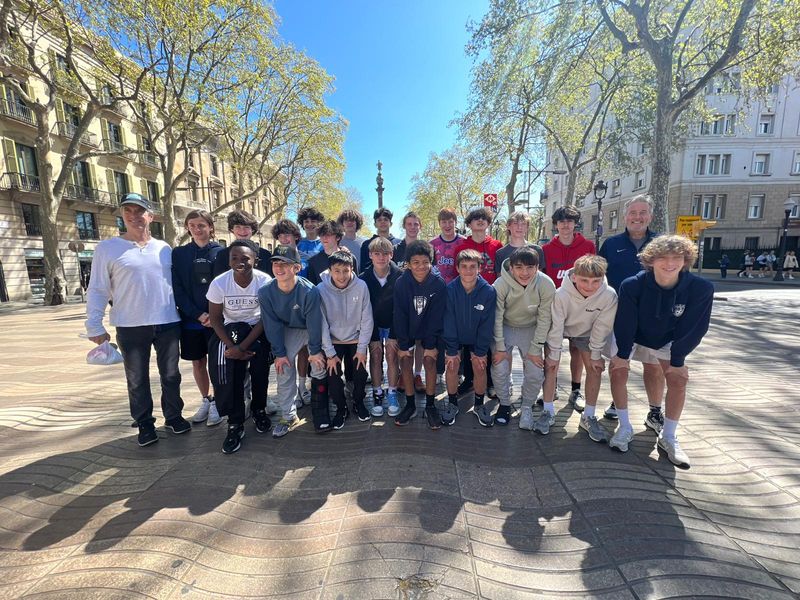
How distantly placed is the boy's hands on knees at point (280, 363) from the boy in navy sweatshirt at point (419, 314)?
3.77 ft

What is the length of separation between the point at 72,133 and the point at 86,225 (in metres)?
5.69

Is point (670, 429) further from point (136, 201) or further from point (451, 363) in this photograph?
point (136, 201)

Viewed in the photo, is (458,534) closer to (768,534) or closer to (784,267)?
(768,534)

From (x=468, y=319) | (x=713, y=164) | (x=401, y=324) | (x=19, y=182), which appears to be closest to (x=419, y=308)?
(x=401, y=324)

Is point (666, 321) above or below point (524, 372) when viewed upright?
above

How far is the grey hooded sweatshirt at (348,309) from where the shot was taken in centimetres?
358

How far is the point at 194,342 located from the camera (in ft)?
11.8

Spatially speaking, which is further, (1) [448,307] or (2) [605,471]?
(1) [448,307]

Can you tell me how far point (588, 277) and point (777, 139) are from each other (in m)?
41.3

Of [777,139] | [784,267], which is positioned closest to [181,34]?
[784,267]

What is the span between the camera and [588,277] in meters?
3.02

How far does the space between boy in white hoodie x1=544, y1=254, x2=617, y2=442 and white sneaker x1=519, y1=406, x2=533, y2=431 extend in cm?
6

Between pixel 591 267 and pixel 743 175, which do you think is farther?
pixel 743 175

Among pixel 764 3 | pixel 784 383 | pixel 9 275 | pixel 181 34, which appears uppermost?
pixel 181 34
